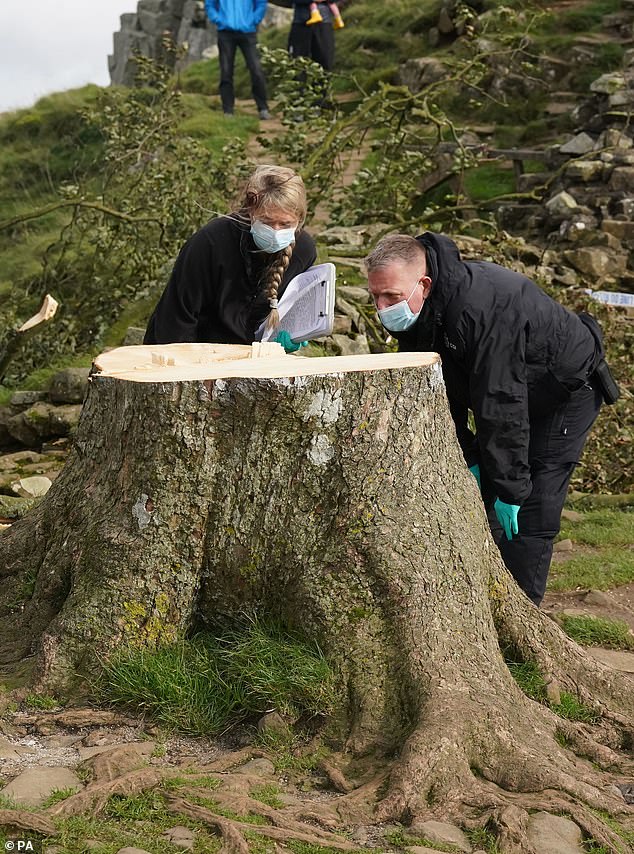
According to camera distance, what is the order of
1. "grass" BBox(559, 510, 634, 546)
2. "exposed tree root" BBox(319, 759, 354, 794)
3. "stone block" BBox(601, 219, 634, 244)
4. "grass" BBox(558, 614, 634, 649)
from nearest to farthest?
1. "exposed tree root" BBox(319, 759, 354, 794)
2. "grass" BBox(558, 614, 634, 649)
3. "grass" BBox(559, 510, 634, 546)
4. "stone block" BBox(601, 219, 634, 244)

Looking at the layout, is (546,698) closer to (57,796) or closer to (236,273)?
(57,796)

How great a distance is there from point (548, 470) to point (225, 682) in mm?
1740

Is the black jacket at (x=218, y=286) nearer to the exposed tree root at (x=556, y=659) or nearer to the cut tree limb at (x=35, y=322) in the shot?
the exposed tree root at (x=556, y=659)

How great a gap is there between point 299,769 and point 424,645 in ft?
1.85

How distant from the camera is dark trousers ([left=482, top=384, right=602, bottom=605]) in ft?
14.5

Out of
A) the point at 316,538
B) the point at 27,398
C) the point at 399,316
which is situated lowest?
the point at 27,398

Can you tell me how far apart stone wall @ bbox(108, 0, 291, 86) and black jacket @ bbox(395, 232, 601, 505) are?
89.7ft

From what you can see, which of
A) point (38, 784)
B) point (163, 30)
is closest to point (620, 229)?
point (38, 784)

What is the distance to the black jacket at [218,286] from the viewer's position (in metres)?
4.65

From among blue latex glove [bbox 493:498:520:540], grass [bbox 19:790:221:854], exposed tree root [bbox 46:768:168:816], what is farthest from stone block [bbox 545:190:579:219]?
grass [bbox 19:790:221:854]

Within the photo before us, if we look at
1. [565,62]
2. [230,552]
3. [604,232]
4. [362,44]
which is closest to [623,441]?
[604,232]

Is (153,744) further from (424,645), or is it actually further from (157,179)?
(157,179)

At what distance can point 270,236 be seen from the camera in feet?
14.9

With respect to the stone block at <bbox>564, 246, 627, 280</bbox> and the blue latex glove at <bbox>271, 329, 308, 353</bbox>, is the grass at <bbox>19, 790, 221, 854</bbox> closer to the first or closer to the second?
the blue latex glove at <bbox>271, 329, 308, 353</bbox>
